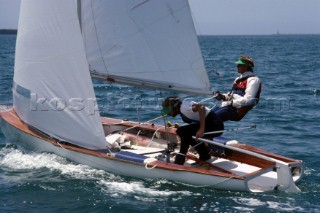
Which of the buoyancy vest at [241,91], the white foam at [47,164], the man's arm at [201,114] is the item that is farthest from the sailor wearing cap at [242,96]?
the white foam at [47,164]

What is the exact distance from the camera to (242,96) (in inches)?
357

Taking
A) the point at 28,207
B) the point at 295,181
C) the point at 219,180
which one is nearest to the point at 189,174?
the point at 219,180

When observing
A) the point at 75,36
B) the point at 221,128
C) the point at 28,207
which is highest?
the point at 75,36

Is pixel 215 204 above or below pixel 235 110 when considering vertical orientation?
below

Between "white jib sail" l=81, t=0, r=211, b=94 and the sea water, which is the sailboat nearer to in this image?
"white jib sail" l=81, t=0, r=211, b=94

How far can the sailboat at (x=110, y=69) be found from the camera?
8.70 metres

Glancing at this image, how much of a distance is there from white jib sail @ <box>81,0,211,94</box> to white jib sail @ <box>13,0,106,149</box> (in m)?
0.41

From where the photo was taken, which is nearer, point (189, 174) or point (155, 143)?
point (189, 174)

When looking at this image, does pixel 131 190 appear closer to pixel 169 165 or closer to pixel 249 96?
pixel 169 165

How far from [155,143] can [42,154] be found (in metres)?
2.11

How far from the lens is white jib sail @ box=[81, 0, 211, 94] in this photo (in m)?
8.73

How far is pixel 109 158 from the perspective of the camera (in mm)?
8820

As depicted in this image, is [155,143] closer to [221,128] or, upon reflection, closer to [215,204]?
[221,128]

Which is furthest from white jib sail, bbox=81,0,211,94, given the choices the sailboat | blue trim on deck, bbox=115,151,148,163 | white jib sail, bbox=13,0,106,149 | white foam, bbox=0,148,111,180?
white foam, bbox=0,148,111,180
